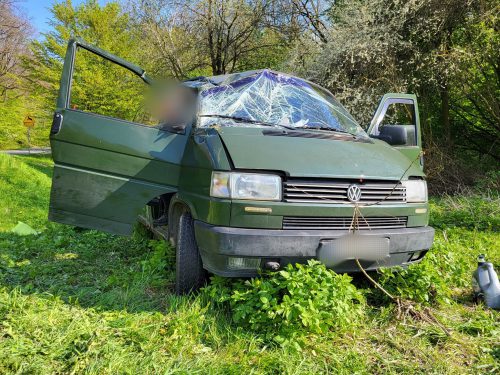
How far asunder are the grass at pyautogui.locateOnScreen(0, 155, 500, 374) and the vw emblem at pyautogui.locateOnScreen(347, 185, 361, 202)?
0.92 meters

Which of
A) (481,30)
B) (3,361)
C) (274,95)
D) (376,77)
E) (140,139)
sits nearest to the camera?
(3,361)

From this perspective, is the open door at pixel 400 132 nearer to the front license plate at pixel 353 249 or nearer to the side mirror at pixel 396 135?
the side mirror at pixel 396 135

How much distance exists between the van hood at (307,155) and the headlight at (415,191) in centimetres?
7

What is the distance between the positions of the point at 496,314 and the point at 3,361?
355cm

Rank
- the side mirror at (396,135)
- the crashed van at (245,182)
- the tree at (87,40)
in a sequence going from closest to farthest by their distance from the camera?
the crashed van at (245,182) → the side mirror at (396,135) → the tree at (87,40)

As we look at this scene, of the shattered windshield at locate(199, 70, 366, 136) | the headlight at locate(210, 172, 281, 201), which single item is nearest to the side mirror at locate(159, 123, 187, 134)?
the shattered windshield at locate(199, 70, 366, 136)

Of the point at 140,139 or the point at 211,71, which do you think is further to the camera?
the point at 211,71

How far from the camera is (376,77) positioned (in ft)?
37.6

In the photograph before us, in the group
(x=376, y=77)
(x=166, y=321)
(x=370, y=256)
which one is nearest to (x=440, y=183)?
(x=376, y=77)

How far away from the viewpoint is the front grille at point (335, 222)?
3014mm

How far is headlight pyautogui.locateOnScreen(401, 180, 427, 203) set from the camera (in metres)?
3.44

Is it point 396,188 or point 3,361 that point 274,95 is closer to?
point 396,188

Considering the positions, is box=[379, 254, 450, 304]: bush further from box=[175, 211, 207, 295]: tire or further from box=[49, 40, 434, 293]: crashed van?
box=[175, 211, 207, 295]: tire

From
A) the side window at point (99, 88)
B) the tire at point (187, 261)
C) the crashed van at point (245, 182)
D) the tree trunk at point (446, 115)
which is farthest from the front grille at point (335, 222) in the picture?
the side window at point (99, 88)
